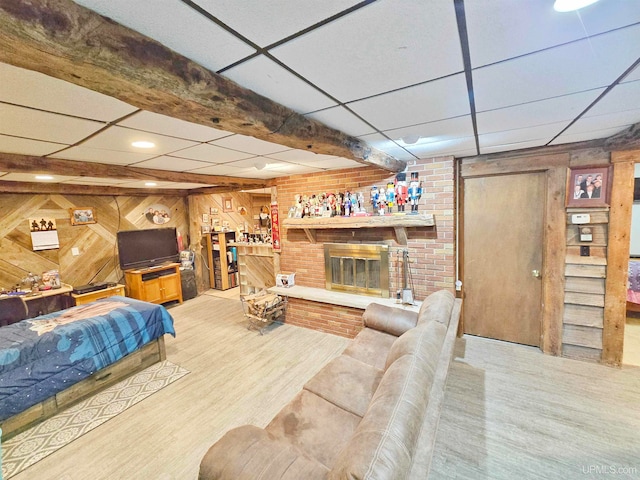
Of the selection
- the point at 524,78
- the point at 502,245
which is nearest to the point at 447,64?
the point at 524,78

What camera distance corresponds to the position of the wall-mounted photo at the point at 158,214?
5363 mm

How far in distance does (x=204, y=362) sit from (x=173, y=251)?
Answer: 303 cm

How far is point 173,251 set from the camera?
5.43 meters

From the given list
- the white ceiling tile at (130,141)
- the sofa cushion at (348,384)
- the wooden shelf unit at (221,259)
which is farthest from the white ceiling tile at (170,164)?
the wooden shelf unit at (221,259)

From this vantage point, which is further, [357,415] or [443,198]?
[443,198]

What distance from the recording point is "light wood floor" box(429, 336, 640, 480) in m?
1.76

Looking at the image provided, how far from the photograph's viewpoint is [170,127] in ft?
5.50

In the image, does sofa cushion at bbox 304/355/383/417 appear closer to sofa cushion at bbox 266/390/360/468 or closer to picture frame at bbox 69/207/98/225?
sofa cushion at bbox 266/390/360/468

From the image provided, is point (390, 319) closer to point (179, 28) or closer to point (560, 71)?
point (560, 71)

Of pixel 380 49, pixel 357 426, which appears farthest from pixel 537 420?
pixel 380 49

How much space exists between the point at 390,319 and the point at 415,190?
58.8 inches

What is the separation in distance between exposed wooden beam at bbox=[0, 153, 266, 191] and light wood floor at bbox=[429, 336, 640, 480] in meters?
3.74

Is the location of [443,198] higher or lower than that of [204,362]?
higher

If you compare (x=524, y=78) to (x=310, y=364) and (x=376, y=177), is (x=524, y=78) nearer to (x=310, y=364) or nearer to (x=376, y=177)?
(x=376, y=177)
